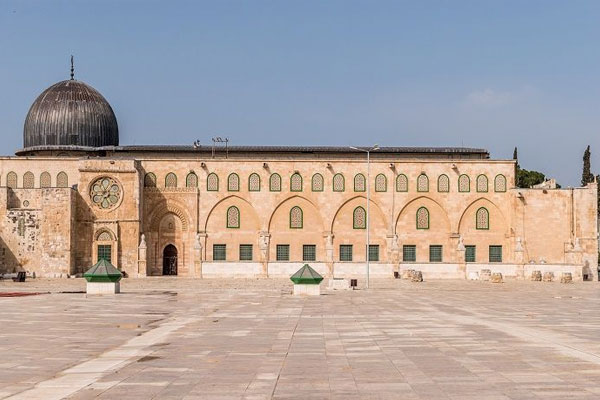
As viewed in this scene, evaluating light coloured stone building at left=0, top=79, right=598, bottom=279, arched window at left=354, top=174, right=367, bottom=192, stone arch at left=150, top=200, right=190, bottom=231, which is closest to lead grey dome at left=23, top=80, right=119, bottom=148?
light coloured stone building at left=0, top=79, right=598, bottom=279

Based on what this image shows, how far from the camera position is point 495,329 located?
74.8 feet

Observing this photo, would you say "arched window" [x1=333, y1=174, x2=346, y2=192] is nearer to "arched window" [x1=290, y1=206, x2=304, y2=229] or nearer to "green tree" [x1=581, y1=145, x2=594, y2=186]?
"arched window" [x1=290, y1=206, x2=304, y2=229]

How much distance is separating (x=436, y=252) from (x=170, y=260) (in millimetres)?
21701

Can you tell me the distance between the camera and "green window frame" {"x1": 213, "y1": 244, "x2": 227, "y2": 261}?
6888 cm

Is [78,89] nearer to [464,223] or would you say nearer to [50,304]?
[464,223]

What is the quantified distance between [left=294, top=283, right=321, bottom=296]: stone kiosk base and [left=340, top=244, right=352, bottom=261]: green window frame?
27.7 m

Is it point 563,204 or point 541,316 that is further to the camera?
point 563,204

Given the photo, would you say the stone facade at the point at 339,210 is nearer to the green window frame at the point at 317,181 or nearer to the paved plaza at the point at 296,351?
the green window frame at the point at 317,181

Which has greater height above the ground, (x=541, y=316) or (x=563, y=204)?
(x=563, y=204)

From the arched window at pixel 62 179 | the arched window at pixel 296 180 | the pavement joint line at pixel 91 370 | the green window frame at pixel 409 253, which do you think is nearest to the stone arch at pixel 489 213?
the green window frame at pixel 409 253

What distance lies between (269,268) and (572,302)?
105ft

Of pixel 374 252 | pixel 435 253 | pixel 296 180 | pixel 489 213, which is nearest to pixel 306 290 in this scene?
pixel 296 180

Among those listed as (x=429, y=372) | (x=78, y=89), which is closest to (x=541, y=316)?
(x=429, y=372)

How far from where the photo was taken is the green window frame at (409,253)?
6938 cm
